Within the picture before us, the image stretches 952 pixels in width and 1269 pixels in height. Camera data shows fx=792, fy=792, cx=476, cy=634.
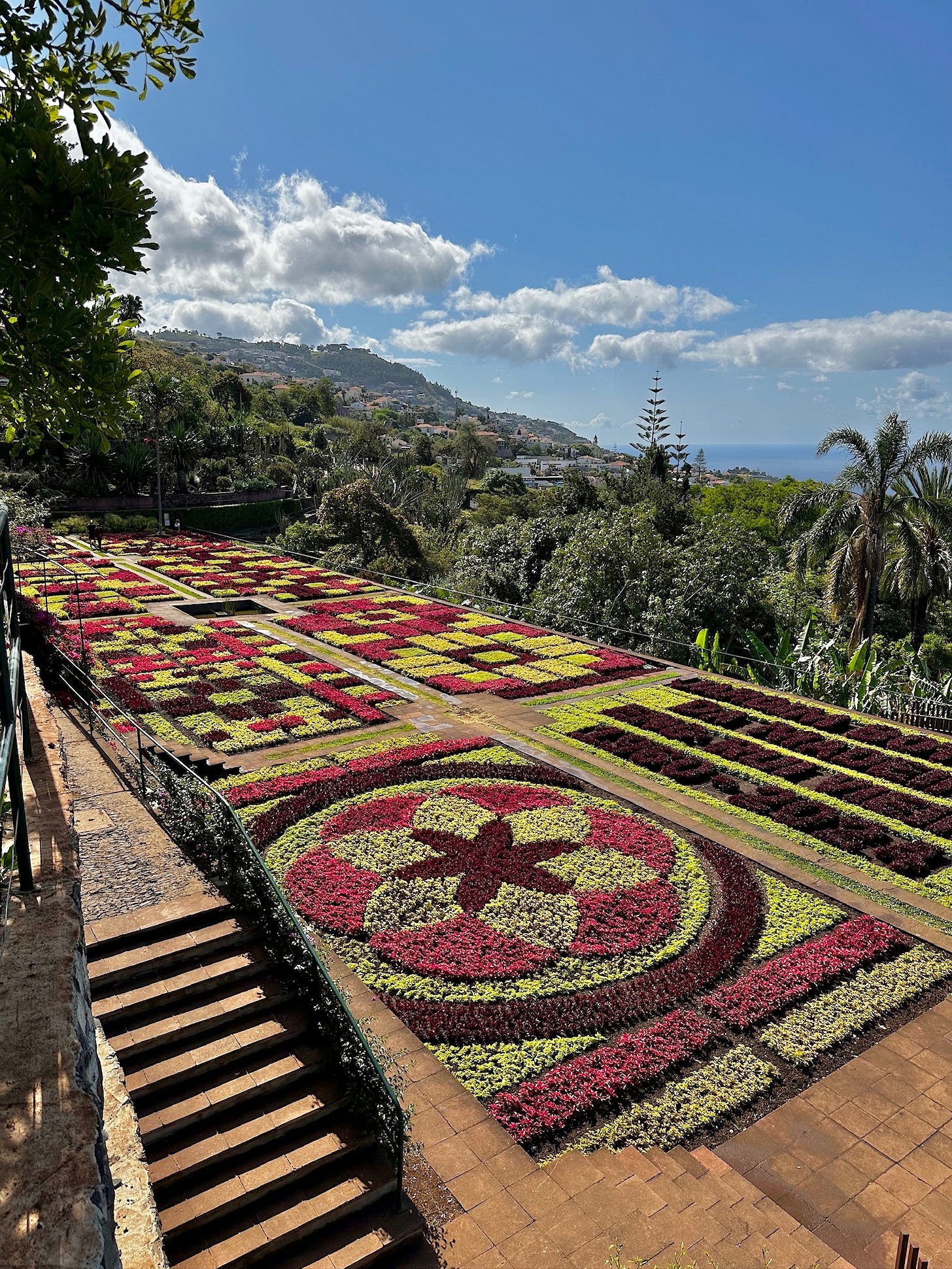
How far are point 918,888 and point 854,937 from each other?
2078mm

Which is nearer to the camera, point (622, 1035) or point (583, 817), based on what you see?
point (622, 1035)

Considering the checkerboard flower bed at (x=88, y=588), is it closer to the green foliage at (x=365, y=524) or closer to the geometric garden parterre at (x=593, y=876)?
the geometric garden parterre at (x=593, y=876)

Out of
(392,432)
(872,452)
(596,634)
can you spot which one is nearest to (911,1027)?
(872,452)

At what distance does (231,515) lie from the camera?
180 feet

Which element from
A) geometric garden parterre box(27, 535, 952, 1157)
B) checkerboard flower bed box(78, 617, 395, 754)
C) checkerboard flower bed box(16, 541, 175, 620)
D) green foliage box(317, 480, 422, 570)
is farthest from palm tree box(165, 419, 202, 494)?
geometric garden parterre box(27, 535, 952, 1157)

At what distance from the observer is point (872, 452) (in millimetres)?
22594

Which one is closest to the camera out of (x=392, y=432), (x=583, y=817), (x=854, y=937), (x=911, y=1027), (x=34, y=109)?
(x=34, y=109)

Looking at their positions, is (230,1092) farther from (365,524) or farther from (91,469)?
(91,469)

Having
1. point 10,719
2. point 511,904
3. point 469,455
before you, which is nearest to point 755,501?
point 511,904

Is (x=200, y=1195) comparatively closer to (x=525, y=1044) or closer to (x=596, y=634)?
(x=525, y=1044)

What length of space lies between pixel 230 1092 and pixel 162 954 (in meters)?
1.58

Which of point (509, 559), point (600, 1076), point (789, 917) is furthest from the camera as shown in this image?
point (509, 559)

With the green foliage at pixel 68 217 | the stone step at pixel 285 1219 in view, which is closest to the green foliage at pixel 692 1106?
the stone step at pixel 285 1219

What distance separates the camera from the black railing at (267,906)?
248 inches
